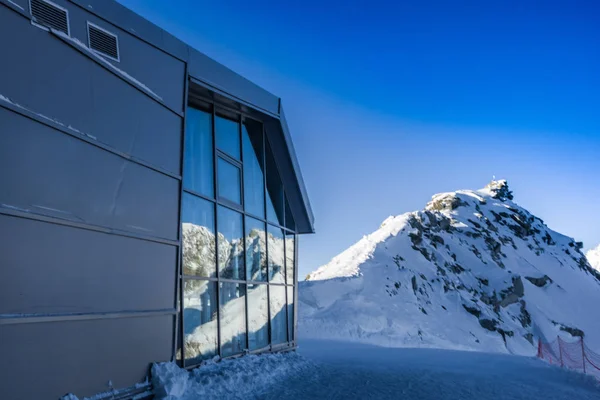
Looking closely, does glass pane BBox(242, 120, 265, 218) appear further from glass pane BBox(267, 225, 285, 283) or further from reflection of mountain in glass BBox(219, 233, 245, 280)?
reflection of mountain in glass BBox(219, 233, 245, 280)

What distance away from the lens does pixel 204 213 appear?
8359 mm

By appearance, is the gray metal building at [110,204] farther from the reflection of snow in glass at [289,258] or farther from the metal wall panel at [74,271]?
the reflection of snow in glass at [289,258]

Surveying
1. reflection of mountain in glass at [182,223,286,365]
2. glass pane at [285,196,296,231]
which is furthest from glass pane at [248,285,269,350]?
glass pane at [285,196,296,231]

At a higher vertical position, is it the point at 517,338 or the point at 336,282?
the point at 336,282

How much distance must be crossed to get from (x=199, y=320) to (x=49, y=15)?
5083 millimetres

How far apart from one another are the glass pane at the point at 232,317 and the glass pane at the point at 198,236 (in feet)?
2.18

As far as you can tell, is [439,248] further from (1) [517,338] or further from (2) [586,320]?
(2) [586,320]

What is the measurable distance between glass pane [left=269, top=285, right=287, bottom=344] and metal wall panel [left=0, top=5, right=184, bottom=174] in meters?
5.10

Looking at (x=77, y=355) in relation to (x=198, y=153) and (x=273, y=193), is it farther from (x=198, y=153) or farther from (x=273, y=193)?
(x=273, y=193)

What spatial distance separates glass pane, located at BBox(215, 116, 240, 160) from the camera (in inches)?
371

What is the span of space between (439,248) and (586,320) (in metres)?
22.2

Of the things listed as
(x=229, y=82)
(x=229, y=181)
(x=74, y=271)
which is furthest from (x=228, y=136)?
(x=74, y=271)

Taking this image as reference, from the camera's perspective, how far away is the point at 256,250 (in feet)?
34.3

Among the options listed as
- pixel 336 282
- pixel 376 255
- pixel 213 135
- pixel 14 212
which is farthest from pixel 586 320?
pixel 14 212
